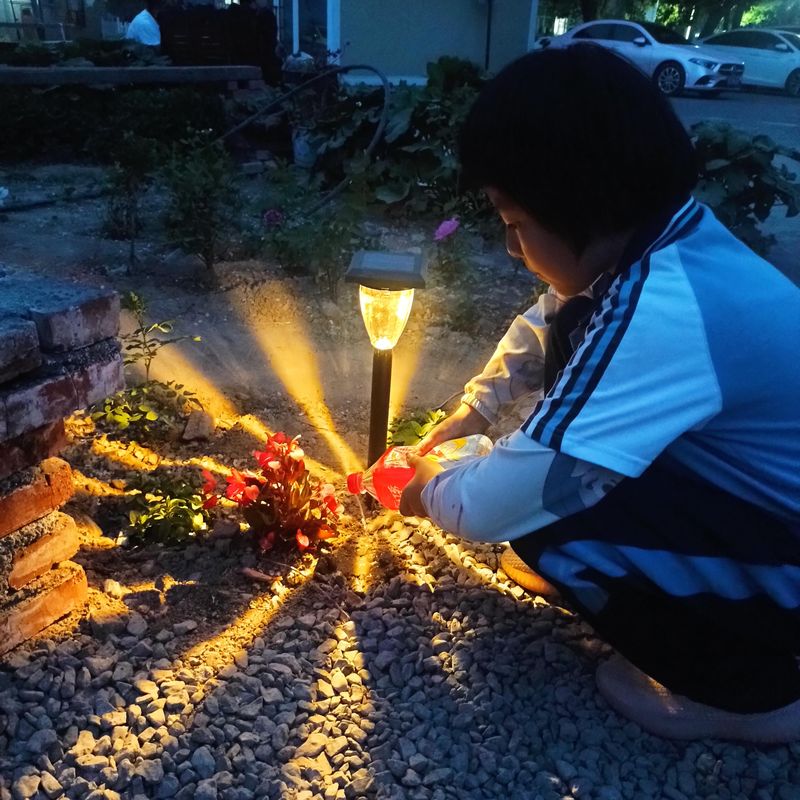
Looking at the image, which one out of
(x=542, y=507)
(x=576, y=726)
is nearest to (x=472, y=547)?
(x=576, y=726)

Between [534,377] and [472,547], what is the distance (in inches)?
20.6

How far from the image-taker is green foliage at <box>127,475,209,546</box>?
89.1 inches

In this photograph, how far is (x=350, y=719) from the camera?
1.72 metres

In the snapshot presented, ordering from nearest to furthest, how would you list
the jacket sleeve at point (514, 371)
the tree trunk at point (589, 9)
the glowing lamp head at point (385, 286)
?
the jacket sleeve at point (514, 371)
the glowing lamp head at point (385, 286)
the tree trunk at point (589, 9)

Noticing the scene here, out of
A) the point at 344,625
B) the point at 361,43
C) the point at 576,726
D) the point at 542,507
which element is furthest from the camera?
the point at 361,43

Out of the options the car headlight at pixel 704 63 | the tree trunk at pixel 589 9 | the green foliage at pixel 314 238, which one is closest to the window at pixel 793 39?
the car headlight at pixel 704 63

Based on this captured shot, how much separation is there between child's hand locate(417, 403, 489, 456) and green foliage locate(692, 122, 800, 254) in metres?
3.84

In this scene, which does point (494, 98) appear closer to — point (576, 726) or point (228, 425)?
point (576, 726)

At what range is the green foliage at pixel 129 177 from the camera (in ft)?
15.9

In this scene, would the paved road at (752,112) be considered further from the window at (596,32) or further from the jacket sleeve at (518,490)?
the jacket sleeve at (518,490)

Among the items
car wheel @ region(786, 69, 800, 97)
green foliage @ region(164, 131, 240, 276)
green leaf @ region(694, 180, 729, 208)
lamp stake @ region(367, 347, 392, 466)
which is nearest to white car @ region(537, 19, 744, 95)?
car wheel @ region(786, 69, 800, 97)

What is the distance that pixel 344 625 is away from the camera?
1.98m

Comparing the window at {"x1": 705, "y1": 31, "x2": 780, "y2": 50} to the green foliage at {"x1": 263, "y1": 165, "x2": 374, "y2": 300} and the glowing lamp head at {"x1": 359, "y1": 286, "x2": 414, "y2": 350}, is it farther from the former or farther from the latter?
the glowing lamp head at {"x1": 359, "y1": 286, "x2": 414, "y2": 350}

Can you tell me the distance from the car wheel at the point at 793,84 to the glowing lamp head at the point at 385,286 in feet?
63.6
